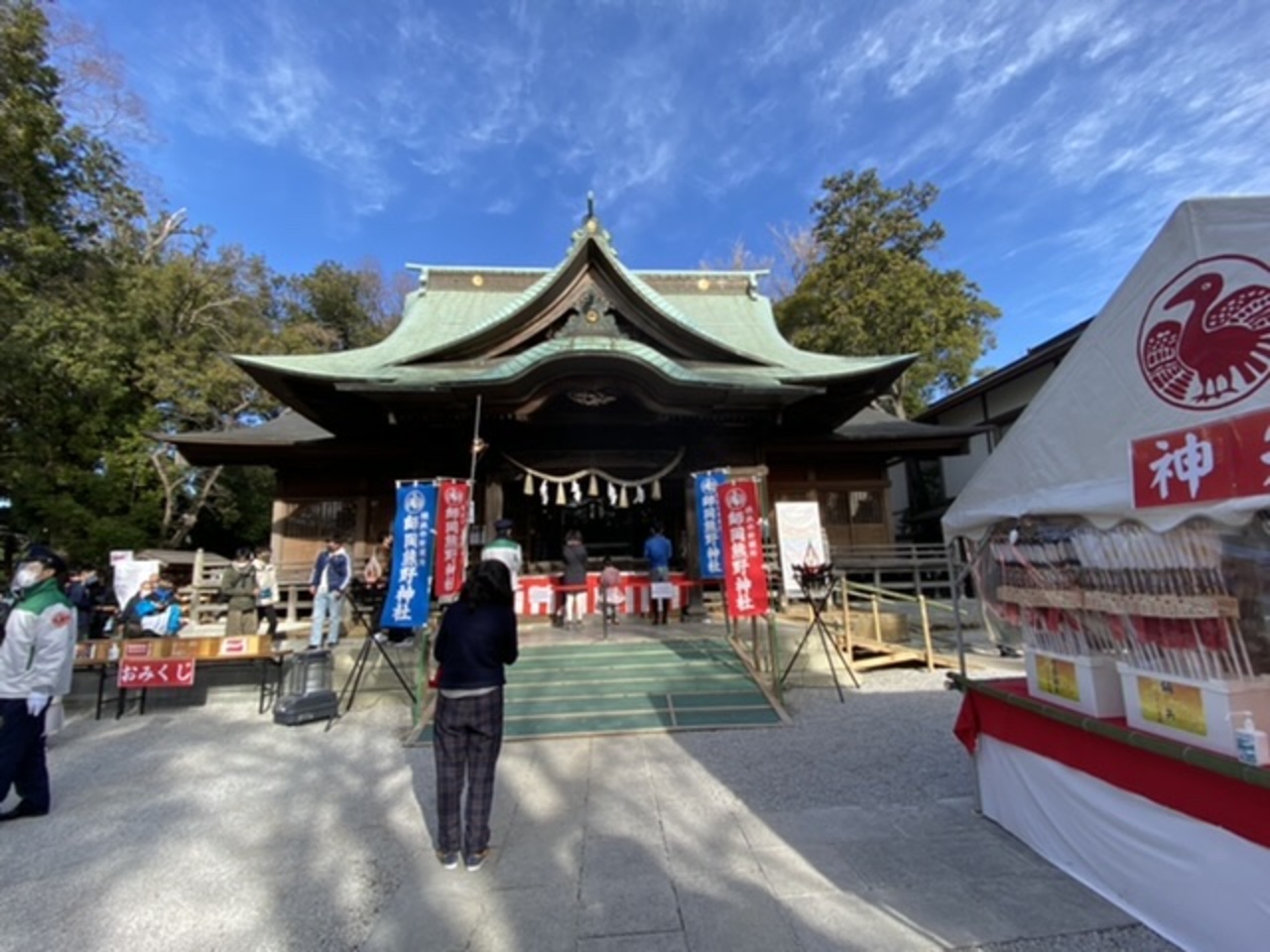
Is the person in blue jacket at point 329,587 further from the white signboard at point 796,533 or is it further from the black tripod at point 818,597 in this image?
the white signboard at point 796,533

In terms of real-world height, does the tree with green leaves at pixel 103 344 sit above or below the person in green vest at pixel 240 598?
above

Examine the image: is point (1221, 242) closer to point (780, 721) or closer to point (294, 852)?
point (780, 721)

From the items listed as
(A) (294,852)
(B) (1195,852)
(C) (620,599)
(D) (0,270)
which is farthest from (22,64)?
(B) (1195,852)

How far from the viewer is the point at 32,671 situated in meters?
3.98

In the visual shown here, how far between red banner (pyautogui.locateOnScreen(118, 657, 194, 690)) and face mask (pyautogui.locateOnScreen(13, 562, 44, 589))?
296 cm

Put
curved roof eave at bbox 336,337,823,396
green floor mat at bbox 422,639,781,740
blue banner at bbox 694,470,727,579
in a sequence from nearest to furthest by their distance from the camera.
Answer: green floor mat at bbox 422,639,781,740
blue banner at bbox 694,470,727,579
curved roof eave at bbox 336,337,823,396

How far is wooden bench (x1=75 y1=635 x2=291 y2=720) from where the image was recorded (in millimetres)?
6605

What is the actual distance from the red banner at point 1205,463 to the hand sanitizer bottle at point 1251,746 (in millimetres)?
921

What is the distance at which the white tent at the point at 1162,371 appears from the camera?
223cm

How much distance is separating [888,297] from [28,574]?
69.0ft

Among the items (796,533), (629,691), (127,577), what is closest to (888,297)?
(796,533)

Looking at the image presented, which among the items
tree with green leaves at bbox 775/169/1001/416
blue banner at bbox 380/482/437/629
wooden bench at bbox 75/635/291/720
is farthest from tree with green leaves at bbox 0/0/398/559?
tree with green leaves at bbox 775/169/1001/416

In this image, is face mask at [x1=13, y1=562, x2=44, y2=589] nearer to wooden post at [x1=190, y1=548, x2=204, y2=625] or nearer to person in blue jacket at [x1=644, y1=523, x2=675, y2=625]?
person in blue jacket at [x1=644, y1=523, x2=675, y2=625]

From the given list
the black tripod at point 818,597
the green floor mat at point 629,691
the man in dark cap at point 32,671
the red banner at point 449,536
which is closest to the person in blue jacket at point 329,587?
the red banner at point 449,536
